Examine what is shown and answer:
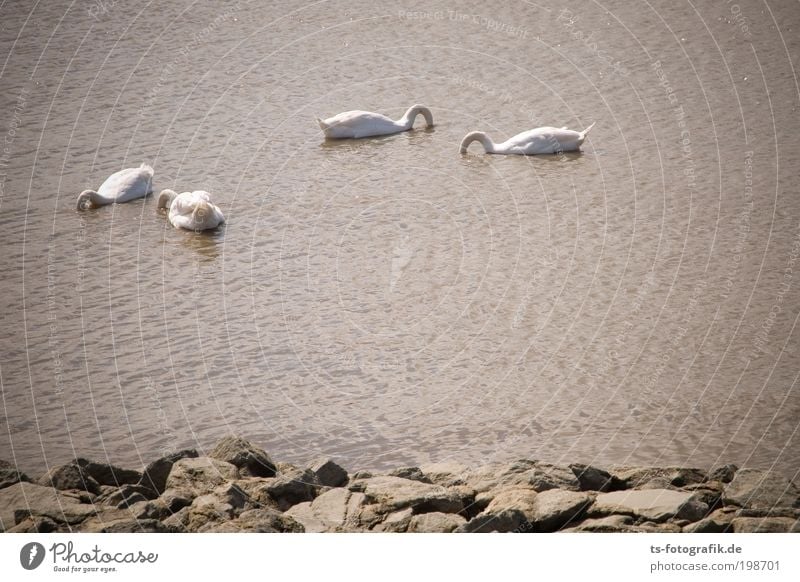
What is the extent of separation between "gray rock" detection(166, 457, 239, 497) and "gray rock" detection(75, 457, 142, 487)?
1.26 ft

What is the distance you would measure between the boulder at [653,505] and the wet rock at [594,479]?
12.5 inches

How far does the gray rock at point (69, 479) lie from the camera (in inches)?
369

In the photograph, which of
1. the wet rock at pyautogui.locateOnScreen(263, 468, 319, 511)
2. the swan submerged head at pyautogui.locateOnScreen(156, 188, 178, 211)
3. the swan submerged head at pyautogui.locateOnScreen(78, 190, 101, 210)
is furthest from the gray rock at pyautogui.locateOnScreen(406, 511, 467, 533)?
the swan submerged head at pyautogui.locateOnScreen(78, 190, 101, 210)

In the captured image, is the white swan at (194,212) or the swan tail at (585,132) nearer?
the white swan at (194,212)

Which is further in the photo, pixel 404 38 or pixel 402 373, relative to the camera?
pixel 404 38

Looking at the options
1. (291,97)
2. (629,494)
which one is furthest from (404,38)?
(629,494)

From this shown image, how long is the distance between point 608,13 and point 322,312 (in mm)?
11952

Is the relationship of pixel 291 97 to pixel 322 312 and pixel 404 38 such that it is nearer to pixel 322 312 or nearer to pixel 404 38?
pixel 404 38

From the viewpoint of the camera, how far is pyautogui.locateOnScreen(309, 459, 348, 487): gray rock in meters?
9.52

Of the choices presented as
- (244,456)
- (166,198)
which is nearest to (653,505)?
(244,456)

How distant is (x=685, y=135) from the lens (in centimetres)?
1775

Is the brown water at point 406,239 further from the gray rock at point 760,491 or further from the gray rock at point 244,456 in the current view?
the gray rock at point 760,491

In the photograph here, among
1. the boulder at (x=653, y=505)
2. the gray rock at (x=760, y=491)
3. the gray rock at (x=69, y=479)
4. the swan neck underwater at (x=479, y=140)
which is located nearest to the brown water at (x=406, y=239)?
the swan neck underwater at (x=479, y=140)

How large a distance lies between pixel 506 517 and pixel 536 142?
32.9ft
